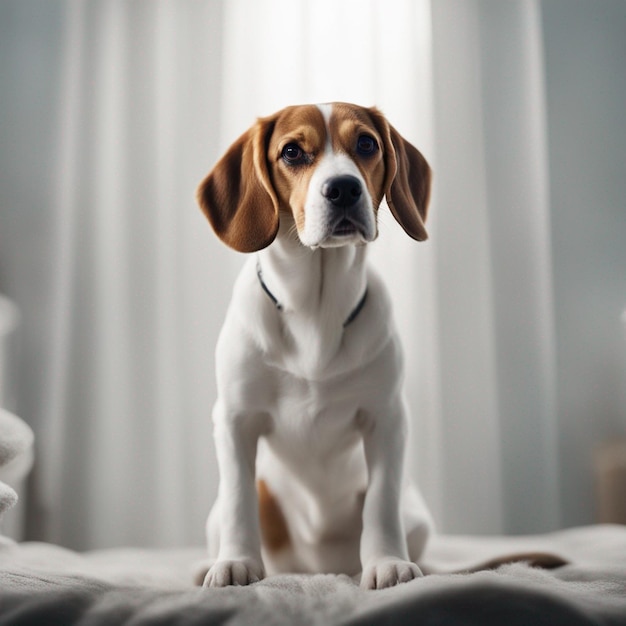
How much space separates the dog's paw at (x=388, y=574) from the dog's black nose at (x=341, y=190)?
50cm

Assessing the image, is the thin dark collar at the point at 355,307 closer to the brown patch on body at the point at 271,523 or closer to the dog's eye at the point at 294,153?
the dog's eye at the point at 294,153

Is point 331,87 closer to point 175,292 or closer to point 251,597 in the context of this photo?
point 175,292

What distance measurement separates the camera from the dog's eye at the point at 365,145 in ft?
3.69

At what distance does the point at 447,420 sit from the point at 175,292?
92cm

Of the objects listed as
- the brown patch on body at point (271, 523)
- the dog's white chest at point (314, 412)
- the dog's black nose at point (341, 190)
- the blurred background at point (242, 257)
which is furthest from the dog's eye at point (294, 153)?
the blurred background at point (242, 257)

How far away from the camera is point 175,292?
2.13 metres

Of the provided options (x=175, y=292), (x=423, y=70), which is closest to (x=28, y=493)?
(x=175, y=292)

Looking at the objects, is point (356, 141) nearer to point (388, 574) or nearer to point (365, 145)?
point (365, 145)

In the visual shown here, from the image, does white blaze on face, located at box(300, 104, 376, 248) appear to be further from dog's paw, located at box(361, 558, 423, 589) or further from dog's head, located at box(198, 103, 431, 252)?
dog's paw, located at box(361, 558, 423, 589)

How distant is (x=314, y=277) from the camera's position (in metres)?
1.12

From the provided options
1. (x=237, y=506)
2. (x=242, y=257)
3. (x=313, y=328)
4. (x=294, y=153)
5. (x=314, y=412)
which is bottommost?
(x=237, y=506)

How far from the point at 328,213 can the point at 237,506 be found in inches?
17.9

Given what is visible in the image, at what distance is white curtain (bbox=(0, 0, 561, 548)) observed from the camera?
2092mm

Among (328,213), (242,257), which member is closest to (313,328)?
(328,213)
